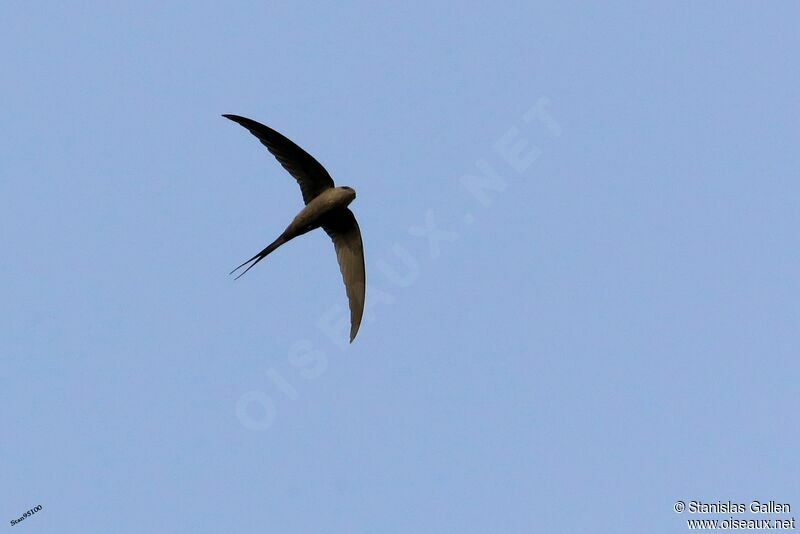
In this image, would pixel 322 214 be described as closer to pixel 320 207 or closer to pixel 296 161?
pixel 320 207

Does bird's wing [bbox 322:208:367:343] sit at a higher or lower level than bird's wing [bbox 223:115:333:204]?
lower

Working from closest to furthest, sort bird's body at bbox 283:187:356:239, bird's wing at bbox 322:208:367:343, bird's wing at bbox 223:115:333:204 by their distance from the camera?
bird's wing at bbox 223:115:333:204 < bird's body at bbox 283:187:356:239 < bird's wing at bbox 322:208:367:343

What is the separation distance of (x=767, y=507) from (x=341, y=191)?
7.50 m

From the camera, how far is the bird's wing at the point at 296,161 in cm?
1465

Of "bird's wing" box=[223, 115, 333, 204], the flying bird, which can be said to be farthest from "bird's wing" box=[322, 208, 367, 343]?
"bird's wing" box=[223, 115, 333, 204]

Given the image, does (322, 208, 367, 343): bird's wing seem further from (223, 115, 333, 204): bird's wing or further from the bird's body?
(223, 115, 333, 204): bird's wing

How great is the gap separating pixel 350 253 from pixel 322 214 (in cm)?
95

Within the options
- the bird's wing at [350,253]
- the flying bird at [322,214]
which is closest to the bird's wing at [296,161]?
the flying bird at [322,214]

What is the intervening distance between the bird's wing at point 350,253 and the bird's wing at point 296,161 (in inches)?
20.7

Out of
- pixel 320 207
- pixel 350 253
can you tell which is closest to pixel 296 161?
pixel 320 207

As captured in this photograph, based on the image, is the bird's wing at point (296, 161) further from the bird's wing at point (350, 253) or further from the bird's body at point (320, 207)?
the bird's wing at point (350, 253)

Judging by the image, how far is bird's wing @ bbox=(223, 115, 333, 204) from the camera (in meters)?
14.6

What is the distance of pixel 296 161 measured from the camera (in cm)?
1505

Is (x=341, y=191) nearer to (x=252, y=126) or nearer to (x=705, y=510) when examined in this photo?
(x=252, y=126)
